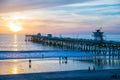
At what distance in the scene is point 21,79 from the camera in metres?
28.4

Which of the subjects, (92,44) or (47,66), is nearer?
(47,66)

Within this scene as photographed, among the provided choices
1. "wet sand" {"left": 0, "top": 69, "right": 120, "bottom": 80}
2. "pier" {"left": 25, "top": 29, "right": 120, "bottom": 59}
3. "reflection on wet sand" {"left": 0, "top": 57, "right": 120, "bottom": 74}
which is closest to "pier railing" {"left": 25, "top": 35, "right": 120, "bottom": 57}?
"pier" {"left": 25, "top": 29, "right": 120, "bottom": 59}

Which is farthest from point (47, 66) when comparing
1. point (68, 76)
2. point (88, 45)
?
point (88, 45)

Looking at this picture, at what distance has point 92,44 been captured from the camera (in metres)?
75.4

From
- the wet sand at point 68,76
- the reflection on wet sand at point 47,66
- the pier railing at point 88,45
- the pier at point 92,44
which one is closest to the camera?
the wet sand at point 68,76

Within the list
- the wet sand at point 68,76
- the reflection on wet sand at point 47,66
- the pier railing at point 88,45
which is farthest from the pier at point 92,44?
the wet sand at point 68,76

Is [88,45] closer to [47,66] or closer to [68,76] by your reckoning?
[47,66]

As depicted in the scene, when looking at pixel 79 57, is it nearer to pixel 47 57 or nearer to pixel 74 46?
pixel 47 57

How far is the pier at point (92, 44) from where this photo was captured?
62844 millimetres

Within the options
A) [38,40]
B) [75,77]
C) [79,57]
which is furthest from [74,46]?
[75,77]

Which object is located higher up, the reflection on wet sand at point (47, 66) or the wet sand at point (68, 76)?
the wet sand at point (68, 76)

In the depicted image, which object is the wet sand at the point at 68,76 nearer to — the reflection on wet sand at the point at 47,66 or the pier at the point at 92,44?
the reflection on wet sand at the point at 47,66

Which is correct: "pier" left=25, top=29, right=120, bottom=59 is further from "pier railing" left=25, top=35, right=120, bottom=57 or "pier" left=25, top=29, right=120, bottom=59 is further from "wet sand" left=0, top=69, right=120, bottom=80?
"wet sand" left=0, top=69, right=120, bottom=80

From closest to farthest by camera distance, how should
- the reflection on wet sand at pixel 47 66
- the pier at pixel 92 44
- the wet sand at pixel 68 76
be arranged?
1. the wet sand at pixel 68 76
2. the reflection on wet sand at pixel 47 66
3. the pier at pixel 92 44
